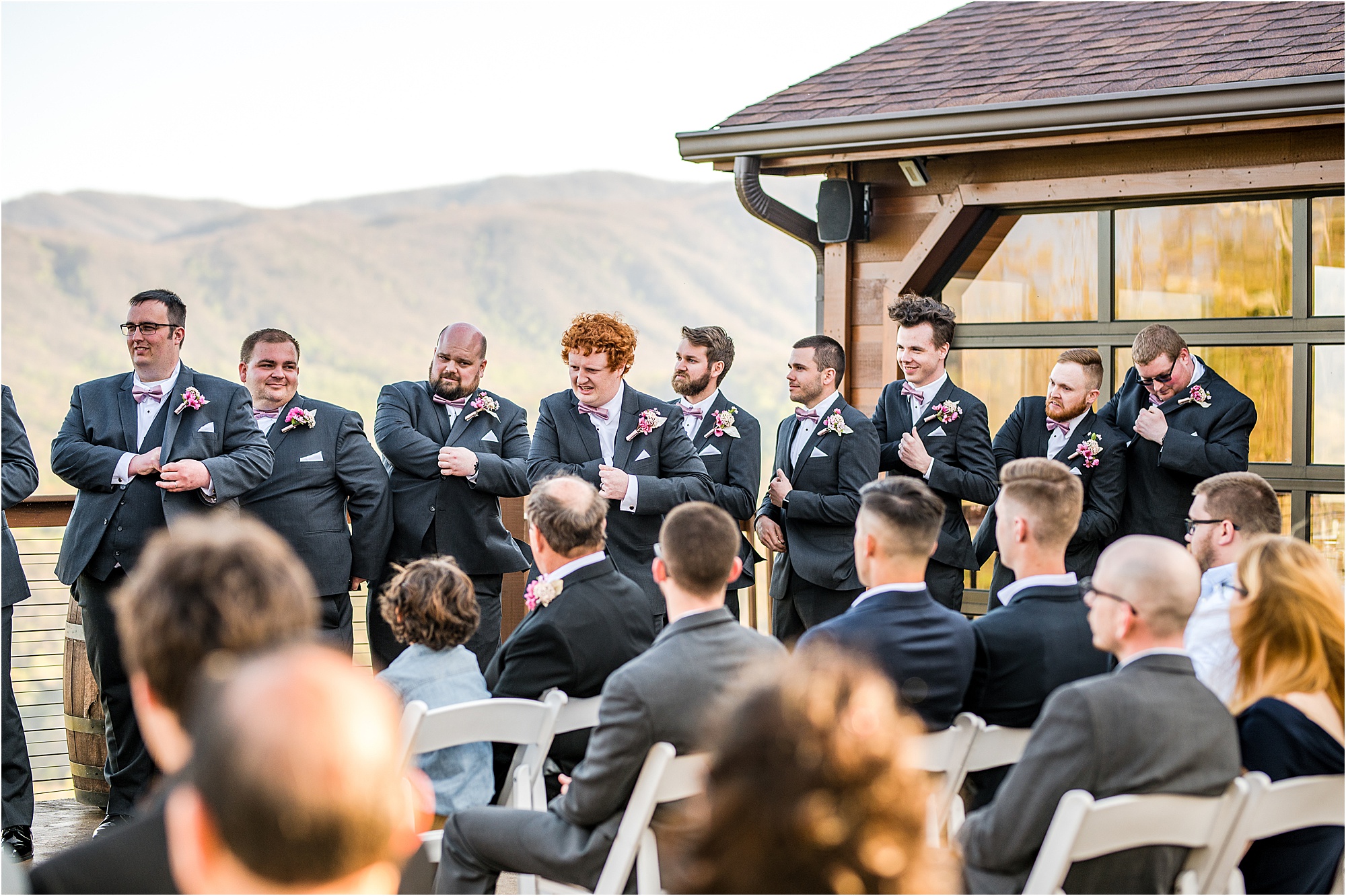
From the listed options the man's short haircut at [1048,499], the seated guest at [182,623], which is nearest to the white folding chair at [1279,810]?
the man's short haircut at [1048,499]

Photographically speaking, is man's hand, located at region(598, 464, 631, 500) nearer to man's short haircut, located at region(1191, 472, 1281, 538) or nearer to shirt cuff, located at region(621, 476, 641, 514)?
shirt cuff, located at region(621, 476, 641, 514)

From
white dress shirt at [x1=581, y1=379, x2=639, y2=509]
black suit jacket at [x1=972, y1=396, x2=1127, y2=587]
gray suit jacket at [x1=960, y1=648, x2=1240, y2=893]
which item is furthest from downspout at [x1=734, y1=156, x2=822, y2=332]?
gray suit jacket at [x1=960, y1=648, x2=1240, y2=893]

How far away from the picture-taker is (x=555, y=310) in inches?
1725

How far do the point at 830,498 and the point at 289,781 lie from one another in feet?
13.5

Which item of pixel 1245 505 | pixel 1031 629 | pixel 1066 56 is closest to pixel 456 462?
pixel 1031 629

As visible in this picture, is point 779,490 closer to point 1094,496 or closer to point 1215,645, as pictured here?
point 1094,496

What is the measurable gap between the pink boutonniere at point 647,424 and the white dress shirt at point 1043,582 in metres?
2.01

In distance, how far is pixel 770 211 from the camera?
6.41 meters

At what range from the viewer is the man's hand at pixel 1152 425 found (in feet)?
16.7

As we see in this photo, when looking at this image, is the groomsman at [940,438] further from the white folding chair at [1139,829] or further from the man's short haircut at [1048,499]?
the white folding chair at [1139,829]

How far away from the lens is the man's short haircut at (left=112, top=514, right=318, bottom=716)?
1602mm

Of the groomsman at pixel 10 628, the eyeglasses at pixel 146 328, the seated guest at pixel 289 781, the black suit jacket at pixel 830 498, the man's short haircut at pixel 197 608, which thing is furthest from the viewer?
the black suit jacket at pixel 830 498

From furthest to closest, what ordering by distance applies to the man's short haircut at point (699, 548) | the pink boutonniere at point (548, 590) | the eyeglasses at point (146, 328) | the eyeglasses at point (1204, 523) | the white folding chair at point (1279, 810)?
the eyeglasses at point (146, 328) → the eyeglasses at point (1204, 523) → the pink boutonniere at point (548, 590) → the man's short haircut at point (699, 548) → the white folding chair at point (1279, 810)

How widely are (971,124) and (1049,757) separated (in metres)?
3.93
